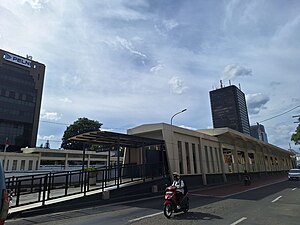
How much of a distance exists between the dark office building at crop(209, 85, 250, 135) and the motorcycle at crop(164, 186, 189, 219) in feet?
119

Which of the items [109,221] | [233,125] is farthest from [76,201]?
[233,125]

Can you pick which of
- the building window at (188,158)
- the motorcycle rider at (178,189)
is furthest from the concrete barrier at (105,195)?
the building window at (188,158)

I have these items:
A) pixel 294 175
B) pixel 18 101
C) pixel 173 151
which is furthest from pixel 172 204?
pixel 18 101

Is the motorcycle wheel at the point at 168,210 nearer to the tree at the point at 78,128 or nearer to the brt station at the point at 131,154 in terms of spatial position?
the brt station at the point at 131,154

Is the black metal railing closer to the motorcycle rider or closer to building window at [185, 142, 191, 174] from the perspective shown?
building window at [185, 142, 191, 174]

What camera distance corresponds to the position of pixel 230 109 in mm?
45031

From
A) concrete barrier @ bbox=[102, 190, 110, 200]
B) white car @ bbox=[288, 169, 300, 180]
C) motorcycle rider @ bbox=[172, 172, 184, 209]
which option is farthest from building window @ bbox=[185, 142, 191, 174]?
white car @ bbox=[288, 169, 300, 180]

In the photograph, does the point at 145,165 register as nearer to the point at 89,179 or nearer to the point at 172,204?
the point at 89,179

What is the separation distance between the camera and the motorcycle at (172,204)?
27.4 ft

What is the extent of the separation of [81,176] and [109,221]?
549 centimetres

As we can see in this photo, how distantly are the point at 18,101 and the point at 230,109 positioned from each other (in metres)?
56.5

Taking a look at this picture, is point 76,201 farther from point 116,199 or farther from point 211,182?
point 211,182

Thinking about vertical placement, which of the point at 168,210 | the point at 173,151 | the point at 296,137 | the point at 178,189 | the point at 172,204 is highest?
the point at 296,137

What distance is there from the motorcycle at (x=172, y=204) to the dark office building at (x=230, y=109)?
36338 mm
